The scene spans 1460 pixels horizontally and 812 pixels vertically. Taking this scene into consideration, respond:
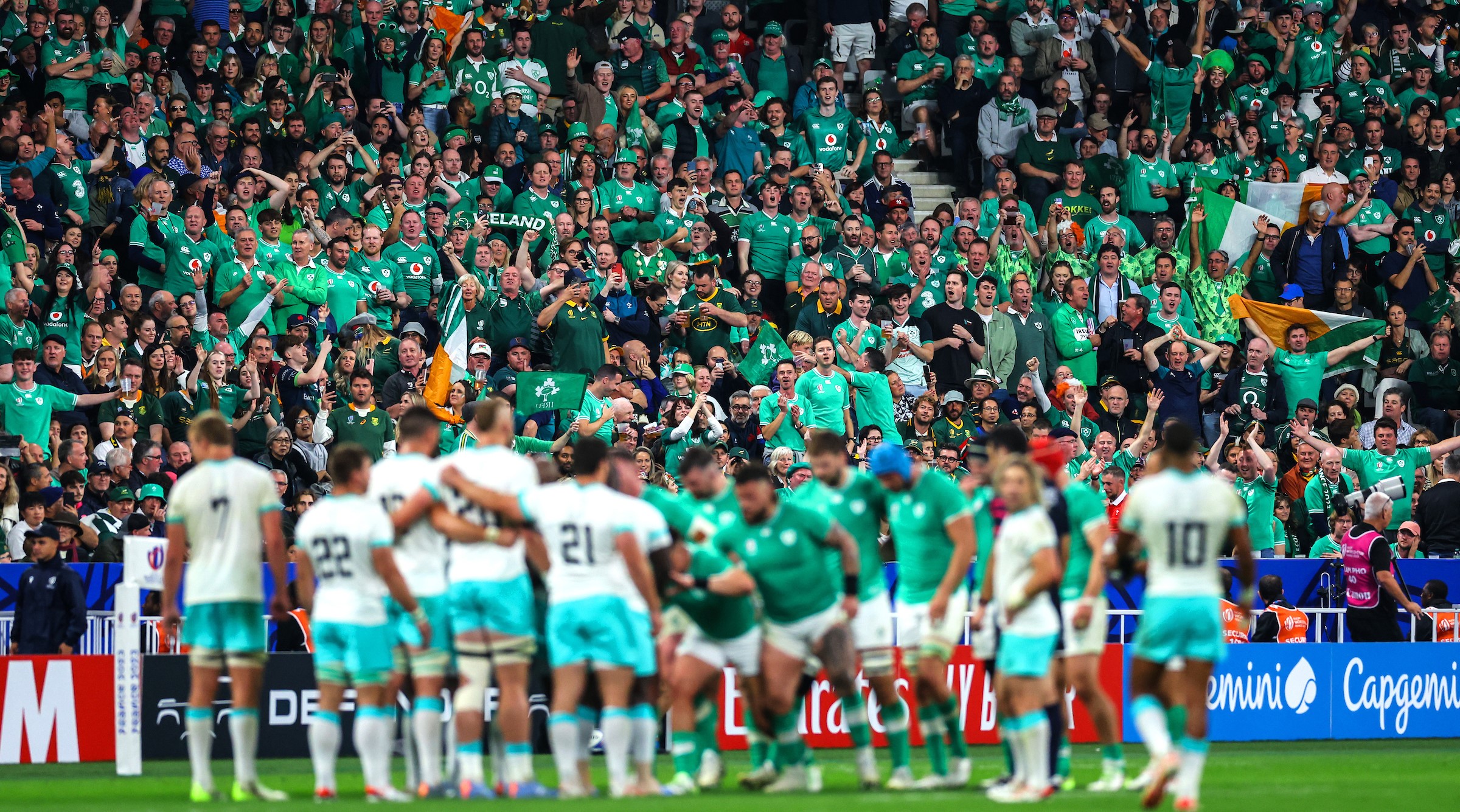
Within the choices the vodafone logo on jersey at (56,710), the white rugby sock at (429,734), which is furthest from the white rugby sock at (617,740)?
the vodafone logo on jersey at (56,710)

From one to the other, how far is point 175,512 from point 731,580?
344 centimetres

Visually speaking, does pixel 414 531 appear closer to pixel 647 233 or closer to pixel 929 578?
pixel 929 578

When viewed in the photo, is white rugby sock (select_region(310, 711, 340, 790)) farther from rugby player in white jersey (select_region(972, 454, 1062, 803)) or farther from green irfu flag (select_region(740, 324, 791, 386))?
green irfu flag (select_region(740, 324, 791, 386))

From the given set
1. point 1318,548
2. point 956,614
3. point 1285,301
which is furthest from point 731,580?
point 1285,301

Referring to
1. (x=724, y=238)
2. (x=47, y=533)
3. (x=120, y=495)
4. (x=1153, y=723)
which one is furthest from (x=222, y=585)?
(x=724, y=238)

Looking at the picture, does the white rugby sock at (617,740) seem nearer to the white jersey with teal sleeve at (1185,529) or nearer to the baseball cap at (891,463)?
the baseball cap at (891,463)

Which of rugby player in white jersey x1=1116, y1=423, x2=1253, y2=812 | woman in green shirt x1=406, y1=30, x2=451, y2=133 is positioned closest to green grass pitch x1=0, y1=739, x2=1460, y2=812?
rugby player in white jersey x1=1116, y1=423, x2=1253, y2=812

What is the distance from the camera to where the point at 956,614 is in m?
12.2

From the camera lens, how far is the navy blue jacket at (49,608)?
1587 cm

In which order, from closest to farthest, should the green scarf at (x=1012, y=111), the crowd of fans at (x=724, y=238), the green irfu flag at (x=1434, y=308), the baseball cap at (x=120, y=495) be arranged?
1. the baseball cap at (x=120, y=495)
2. the crowd of fans at (x=724, y=238)
3. the green irfu flag at (x=1434, y=308)
4. the green scarf at (x=1012, y=111)

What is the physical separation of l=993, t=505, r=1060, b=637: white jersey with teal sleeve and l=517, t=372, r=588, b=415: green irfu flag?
9888mm

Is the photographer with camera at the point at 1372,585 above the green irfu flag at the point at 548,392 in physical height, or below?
below

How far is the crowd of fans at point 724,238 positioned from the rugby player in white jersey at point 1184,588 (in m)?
9.23

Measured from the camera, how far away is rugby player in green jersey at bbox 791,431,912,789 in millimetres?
12211
